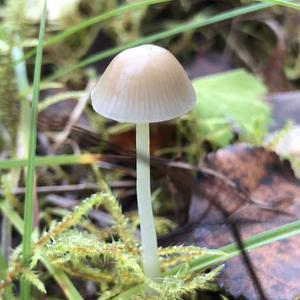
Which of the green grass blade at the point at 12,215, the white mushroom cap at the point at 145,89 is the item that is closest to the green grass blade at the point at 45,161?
the green grass blade at the point at 12,215

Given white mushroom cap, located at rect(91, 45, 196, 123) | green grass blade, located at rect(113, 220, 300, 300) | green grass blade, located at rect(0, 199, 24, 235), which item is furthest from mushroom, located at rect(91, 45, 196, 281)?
green grass blade, located at rect(0, 199, 24, 235)

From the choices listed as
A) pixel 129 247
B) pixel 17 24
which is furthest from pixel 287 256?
pixel 17 24

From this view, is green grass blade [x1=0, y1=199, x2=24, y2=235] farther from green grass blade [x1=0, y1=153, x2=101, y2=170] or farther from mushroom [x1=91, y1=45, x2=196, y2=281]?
mushroom [x1=91, y1=45, x2=196, y2=281]

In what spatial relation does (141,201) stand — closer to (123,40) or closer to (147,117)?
(147,117)

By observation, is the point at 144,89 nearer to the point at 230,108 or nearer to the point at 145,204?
the point at 145,204

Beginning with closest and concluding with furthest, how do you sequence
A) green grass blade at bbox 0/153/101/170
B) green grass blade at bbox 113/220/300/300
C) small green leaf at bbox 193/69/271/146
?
green grass blade at bbox 113/220/300/300
green grass blade at bbox 0/153/101/170
small green leaf at bbox 193/69/271/146

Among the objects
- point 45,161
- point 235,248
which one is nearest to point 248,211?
point 235,248

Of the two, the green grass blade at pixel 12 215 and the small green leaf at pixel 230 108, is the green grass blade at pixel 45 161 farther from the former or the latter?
the small green leaf at pixel 230 108
